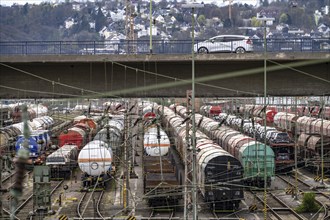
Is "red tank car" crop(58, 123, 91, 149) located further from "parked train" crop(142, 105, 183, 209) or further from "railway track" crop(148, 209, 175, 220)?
"railway track" crop(148, 209, 175, 220)

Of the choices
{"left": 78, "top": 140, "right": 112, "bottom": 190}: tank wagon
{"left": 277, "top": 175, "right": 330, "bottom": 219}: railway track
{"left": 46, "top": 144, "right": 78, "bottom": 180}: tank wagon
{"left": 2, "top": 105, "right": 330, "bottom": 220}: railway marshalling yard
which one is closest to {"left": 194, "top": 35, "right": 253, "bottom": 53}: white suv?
{"left": 2, "top": 105, "right": 330, "bottom": 220}: railway marshalling yard

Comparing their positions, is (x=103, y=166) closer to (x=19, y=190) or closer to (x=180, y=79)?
(x=180, y=79)

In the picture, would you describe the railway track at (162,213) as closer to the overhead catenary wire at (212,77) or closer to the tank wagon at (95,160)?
the overhead catenary wire at (212,77)

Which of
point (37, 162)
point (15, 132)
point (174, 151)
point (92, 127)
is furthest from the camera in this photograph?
point (92, 127)

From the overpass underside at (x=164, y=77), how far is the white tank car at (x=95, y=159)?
694cm

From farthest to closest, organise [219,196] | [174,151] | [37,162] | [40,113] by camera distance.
Answer: [40,113] < [174,151] < [37,162] < [219,196]

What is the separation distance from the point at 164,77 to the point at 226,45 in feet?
16.8

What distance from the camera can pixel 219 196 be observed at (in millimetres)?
29609

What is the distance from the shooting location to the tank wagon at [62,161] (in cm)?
3812

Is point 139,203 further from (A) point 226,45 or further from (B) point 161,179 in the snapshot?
(A) point 226,45

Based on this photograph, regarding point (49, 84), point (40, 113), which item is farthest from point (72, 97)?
point (40, 113)

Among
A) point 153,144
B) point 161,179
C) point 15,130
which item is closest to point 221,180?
point 161,179

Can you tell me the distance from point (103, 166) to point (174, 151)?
7.95 m

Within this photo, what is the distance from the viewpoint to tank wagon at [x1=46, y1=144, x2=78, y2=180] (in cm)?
3812
